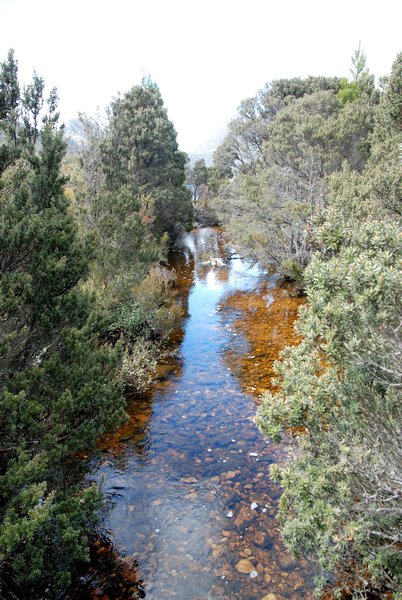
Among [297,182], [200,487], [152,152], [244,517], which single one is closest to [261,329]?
[200,487]

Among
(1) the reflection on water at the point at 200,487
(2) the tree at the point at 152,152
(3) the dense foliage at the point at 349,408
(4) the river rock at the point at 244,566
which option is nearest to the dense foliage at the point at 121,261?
(1) the reflection on water at the point at 200,487

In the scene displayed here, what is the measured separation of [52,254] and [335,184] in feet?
34.4

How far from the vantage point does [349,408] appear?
3.86 meters

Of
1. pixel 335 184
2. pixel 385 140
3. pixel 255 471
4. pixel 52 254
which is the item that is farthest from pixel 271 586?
pixel 385 140

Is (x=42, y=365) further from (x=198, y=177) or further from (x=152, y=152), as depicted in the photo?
(x=198, y=177)

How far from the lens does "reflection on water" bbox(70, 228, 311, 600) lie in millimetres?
4871

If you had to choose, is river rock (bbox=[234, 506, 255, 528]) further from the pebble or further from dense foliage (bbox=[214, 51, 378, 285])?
dense foliage (bbox=[214, 51, 378, 285])

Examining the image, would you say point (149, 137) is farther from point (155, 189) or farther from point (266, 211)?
point (266, 211)

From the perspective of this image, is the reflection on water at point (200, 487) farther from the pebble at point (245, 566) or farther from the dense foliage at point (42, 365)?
the dense foliage at point (42, 365)

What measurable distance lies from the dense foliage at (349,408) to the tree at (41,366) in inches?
86.6

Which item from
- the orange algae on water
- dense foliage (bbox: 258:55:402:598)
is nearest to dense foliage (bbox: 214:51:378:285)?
the orange algae on water

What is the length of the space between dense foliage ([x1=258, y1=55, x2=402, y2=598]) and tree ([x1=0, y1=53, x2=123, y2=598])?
2200mm

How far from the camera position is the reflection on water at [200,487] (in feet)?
16.0

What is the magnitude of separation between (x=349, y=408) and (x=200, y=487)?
359 cm
